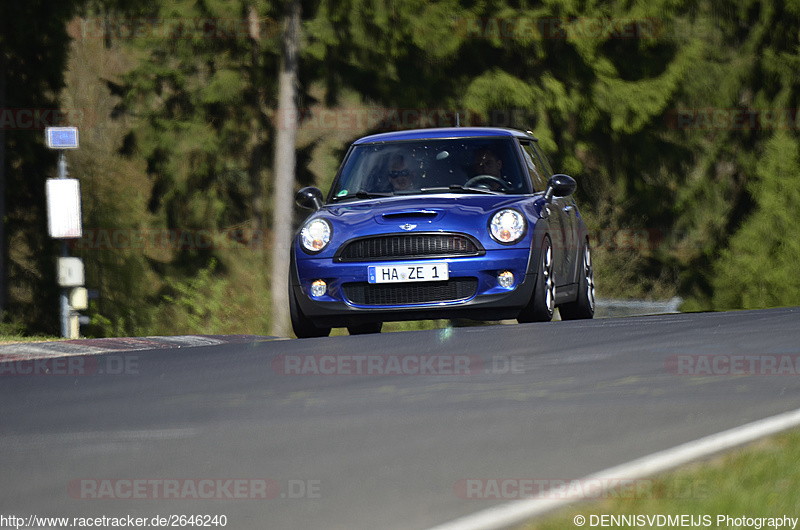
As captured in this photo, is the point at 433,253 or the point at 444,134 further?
the point at 444,134

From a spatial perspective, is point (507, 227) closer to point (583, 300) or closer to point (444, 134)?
point (444, 134)

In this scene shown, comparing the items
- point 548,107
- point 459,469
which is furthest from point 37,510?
point 548,107

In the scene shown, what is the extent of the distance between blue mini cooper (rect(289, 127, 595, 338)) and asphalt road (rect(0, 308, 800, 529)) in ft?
2.10

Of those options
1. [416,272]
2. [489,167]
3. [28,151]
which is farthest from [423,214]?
[28,151]

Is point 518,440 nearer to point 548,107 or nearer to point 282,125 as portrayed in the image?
point 282,125

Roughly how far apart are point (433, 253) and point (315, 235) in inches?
40.6

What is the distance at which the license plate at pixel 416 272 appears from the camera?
34.6 feet

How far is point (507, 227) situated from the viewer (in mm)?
10703

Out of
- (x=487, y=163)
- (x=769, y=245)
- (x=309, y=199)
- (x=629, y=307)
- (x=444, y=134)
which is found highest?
(x=444, y=134)

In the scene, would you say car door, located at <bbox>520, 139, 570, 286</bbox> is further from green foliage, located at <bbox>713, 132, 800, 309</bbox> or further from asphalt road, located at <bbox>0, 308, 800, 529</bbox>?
green foliage, located at <bbox>713, 132, 800, 309</bbox>

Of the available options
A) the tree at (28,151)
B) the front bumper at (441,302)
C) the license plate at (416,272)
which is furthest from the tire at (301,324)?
the tree at (28,151)

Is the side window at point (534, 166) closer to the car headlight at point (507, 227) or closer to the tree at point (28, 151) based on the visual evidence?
the car headlight at point (507, 227)

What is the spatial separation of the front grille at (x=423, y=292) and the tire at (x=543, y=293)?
581 mm

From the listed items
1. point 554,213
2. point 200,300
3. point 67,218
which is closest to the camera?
point 554,213
